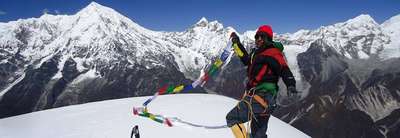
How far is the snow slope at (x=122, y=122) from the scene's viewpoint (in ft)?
64.0

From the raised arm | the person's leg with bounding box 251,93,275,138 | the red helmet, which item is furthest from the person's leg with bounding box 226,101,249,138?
the red helmet

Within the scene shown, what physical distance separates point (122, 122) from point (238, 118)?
29.4 feet

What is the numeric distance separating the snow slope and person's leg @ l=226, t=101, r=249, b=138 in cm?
476

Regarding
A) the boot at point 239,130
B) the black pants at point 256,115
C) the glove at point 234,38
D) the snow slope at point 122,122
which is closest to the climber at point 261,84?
the black pants at point 256,115

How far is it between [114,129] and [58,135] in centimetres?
251

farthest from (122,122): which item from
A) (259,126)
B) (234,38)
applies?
(259,126)

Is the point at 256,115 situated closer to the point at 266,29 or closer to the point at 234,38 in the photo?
the point at 266,29

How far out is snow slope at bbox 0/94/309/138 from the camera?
768 inches

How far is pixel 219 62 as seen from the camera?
55.1ft

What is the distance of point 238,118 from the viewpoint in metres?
13.9

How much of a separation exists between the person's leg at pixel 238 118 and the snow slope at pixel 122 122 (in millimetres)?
4756

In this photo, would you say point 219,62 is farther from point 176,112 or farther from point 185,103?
point 185,103

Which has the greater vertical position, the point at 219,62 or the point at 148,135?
the point at 219,62

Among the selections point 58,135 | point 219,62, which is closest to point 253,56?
point 219,62
